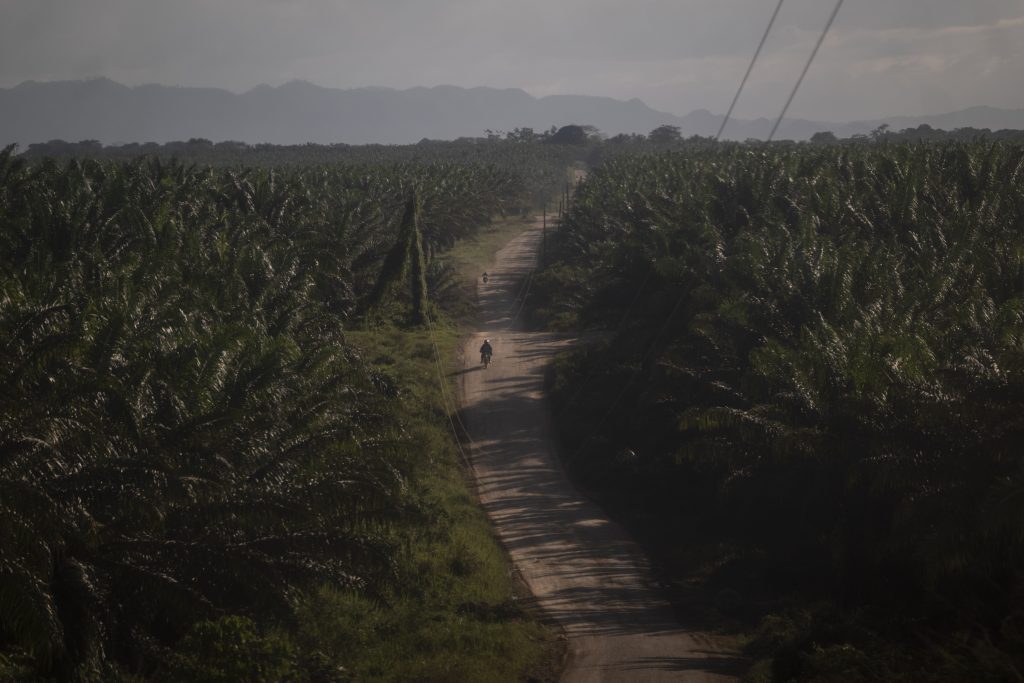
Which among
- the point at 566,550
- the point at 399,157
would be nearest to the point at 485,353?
the point at 566,550

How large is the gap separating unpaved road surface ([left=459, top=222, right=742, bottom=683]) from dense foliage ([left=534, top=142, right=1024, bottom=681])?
114 centimetres

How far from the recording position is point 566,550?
21.2 metres

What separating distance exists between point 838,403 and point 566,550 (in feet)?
22.6

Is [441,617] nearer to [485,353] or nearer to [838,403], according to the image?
[838,403]

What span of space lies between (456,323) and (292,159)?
7383cm

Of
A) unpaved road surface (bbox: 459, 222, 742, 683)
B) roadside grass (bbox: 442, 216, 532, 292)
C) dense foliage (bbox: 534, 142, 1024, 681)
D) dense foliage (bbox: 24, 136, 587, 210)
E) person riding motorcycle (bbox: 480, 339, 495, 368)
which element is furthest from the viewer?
dense foliage (bbox: 24, 136, 587, 210)

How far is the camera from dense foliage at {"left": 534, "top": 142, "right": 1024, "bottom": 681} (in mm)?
12984

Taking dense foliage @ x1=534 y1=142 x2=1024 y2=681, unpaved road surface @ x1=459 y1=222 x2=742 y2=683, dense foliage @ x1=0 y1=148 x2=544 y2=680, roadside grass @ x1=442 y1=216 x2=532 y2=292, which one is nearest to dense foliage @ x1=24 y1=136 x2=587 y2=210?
roadside grass @ x1=442 y1=216 x2=532 y2=292

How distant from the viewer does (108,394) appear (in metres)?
13.2

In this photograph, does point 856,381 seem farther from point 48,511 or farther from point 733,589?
point 48,511

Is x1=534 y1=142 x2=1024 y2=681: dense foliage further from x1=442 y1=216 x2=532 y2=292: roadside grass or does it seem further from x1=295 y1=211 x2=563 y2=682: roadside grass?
x1=442 y1=216 x2=532 y2=292: roadside grass

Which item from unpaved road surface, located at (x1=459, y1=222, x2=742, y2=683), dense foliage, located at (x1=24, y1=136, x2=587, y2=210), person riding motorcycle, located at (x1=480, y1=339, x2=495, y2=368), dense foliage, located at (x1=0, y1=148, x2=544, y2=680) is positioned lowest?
unpaved road surface, located at (x1=459, y1=222, x2=742, y2=683)

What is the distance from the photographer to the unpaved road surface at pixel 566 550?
15.6 metres

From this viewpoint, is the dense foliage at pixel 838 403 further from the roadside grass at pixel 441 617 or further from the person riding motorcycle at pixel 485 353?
the roadside grass at pixel 441 617
